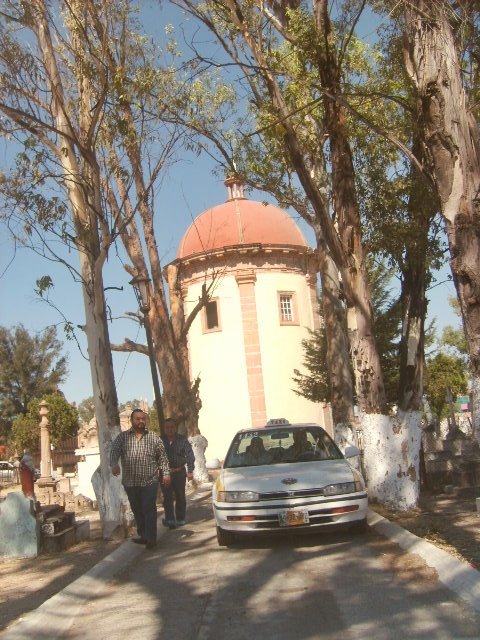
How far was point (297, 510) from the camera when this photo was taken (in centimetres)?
844

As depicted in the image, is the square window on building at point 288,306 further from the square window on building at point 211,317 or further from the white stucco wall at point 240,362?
the square window on building at point 211,317

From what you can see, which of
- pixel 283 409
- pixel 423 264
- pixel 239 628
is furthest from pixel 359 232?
pixel 283 409

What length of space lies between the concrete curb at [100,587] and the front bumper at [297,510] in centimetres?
61

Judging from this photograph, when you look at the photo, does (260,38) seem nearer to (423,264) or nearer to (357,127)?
(357,127)

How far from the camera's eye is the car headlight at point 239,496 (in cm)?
862

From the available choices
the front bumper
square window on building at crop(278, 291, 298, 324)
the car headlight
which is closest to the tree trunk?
the front bumper

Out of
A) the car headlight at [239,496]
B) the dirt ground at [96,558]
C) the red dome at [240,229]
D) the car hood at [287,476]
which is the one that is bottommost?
the dirt ground at [96,558]

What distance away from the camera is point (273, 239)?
35.9 meters

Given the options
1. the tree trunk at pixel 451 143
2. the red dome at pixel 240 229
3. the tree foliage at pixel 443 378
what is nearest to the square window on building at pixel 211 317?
the red dome at pixel 240 229

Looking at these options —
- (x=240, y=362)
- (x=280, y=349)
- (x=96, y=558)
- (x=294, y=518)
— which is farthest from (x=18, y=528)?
(x=280, y=349)

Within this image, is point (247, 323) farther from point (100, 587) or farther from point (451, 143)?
point (451, 143)

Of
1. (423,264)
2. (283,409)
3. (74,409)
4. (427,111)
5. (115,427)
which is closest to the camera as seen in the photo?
(427,111)

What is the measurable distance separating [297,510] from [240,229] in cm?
2816

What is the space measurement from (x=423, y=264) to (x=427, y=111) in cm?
542
